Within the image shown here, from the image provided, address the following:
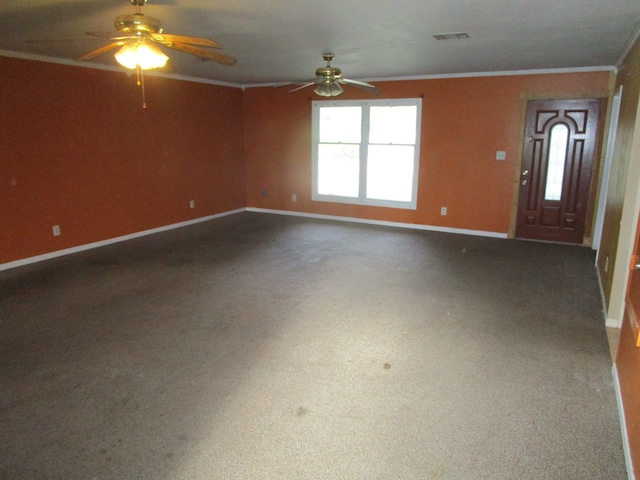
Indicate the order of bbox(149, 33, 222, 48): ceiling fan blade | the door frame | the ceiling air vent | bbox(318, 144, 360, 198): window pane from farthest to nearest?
bbox(318, 144, 360, 198): window pane → the door frame → the ceiling air vent → bbox(149, 33, 222, 48): ceiling fan blade

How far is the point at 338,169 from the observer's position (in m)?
7.45

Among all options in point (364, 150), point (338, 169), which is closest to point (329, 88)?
point (364, 150)

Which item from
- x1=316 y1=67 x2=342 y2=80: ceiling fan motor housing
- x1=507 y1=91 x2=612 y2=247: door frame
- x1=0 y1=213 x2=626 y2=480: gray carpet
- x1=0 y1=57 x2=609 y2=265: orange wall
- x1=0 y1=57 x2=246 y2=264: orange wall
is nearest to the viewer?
x1=0 y1=213 x2=626 y2=480: gray carpet

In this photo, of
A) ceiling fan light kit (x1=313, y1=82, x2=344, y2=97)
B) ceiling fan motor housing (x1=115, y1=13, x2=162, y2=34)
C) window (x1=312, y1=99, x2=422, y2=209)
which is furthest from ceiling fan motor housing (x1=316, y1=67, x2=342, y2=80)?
window (x1=312, y1=99, x2=422, y2=209)

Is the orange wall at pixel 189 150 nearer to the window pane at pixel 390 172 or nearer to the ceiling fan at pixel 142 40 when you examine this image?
the window pane at pixel 390 172

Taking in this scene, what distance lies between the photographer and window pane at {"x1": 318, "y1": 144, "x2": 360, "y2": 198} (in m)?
7.29

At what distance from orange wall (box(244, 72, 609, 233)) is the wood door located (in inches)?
6.1

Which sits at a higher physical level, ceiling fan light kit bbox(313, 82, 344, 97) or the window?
ceiling fan light kit bbox(313, 82, 344, 97)

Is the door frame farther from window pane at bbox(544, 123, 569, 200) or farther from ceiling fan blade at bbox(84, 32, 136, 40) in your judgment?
ceiling fan blade at bbox(84, 32, 136, 40)

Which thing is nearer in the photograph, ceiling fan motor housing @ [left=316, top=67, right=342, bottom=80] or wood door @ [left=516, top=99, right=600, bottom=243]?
ceiling fan motor housing @ [left=316, top=67, right=342, bottom=80]

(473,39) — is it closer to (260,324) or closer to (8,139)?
(260,324)

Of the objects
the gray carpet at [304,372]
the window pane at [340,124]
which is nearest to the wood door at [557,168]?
the gray carpet at [304,372]

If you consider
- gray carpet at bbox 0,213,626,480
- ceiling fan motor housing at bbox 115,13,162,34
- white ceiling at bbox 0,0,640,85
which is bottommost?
gray carpet at bbox 0,213,626,480

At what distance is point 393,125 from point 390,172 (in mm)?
728
